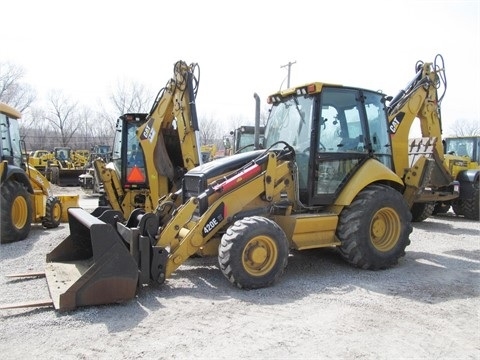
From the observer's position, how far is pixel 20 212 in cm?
838

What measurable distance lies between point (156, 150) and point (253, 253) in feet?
14.5

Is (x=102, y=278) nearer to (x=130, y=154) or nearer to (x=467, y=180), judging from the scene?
(x=130, y=154)

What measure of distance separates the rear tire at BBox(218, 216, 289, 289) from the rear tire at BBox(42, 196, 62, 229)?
596 centimetres

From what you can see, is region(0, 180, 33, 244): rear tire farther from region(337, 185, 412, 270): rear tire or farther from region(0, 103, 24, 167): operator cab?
region(337, 185, 412, 270): rear tire

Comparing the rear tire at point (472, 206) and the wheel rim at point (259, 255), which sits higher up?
the wheel rim at point (259, 255)

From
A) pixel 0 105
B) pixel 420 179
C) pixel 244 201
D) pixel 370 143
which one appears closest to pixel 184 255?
pixel 244 201

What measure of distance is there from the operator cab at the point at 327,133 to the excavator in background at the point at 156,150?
90.4 inches

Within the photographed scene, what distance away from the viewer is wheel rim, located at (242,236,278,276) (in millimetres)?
4949

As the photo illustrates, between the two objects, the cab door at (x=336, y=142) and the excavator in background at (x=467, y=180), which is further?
the excavator in background at (x=467, y=180)

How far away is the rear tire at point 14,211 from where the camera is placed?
7.66 meters

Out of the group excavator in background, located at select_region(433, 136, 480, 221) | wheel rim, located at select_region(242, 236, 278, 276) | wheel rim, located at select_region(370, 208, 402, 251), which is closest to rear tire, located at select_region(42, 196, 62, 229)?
wheel rim, located at select_region(242, 236, 278, 276)

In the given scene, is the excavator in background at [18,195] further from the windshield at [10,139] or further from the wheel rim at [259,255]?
the wheel rim at [259,255]

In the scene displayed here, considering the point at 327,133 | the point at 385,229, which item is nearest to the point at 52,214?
the point at 327,133

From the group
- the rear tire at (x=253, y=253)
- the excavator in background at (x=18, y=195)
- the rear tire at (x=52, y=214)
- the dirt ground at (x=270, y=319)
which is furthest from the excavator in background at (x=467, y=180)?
the excavator in background at (x=18, y=195)
